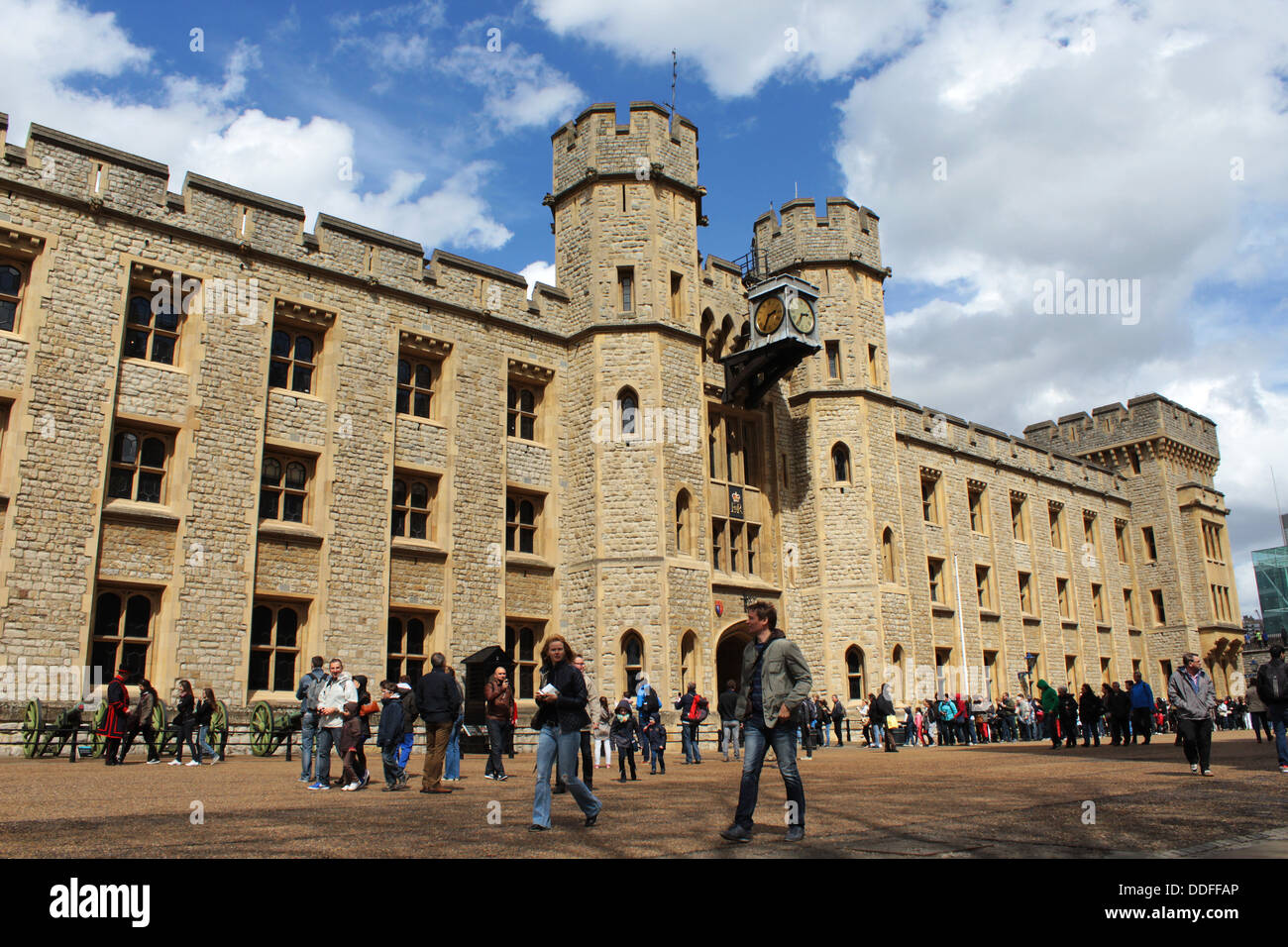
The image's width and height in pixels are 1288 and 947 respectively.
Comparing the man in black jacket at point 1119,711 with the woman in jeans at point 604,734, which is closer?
the woman in jeans at point 604,734

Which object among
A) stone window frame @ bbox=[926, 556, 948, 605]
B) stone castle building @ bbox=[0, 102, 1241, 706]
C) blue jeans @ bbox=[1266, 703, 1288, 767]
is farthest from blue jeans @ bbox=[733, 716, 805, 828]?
stone window frame @ bbox=[926, 556, 948, 605]

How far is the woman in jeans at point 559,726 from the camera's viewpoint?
7.18 m

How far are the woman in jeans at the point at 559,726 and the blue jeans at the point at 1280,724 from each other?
29.8 feet

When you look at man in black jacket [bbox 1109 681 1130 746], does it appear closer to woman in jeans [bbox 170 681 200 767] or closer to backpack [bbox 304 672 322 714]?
backpack [bbox 304 672 322 714]

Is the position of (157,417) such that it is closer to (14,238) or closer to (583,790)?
(14,238)

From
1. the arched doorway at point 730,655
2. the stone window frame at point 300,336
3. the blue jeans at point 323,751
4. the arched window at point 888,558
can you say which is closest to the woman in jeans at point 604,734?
the arched doorway at point 730,655

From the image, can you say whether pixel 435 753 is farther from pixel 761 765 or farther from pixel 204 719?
pixel 204 719

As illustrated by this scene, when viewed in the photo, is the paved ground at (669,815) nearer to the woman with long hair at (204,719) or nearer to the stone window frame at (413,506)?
the woman with long hair at (204,719)

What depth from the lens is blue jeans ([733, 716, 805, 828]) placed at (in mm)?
6438

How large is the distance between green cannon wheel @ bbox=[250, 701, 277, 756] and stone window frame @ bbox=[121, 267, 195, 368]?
670cm

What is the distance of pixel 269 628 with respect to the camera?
714 inches
